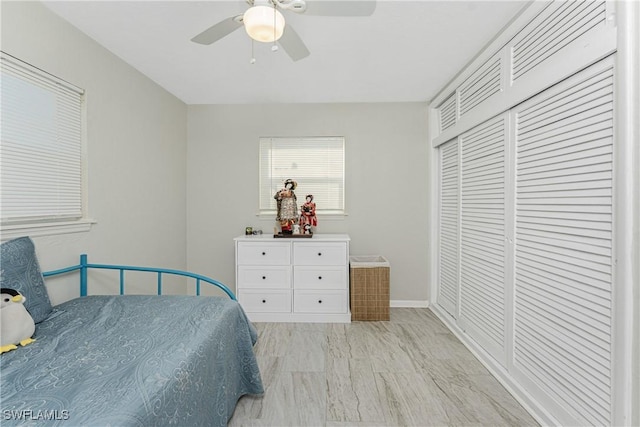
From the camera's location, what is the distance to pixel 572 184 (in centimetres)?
149

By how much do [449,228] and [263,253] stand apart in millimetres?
1968

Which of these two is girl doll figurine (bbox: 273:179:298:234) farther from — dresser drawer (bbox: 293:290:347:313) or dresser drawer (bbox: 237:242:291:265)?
dresser drawer (bbox: 293:290:347:313)

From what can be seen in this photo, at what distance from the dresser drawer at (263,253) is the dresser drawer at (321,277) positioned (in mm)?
194

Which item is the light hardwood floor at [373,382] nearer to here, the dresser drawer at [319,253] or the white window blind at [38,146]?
the dresser drawer at [319,253]

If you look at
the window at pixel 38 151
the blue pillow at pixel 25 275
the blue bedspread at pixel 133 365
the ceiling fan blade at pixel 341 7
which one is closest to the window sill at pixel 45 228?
the window at pixel 38 151

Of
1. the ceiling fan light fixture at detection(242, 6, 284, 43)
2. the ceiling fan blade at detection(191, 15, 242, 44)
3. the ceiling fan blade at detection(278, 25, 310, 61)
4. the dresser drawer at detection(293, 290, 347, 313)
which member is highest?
the ceiling fan blade at detection(191, 15, 242, 44)

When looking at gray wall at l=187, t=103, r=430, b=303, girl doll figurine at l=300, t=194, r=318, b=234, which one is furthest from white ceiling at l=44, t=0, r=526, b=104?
girl doll figurine at l=300, t=194, r=318, b=234

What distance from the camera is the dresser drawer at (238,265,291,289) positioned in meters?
3.13

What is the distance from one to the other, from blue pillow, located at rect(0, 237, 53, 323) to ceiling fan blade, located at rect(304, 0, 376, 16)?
192 centimetres

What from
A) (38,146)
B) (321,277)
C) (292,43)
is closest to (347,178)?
(321,277)

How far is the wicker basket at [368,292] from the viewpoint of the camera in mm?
3098

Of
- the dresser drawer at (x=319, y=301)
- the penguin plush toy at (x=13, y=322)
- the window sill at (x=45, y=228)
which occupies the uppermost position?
the window sill at (x=45, y=228)

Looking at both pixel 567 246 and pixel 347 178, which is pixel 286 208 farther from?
pixel 567 246

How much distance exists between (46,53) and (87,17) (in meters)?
0.35
